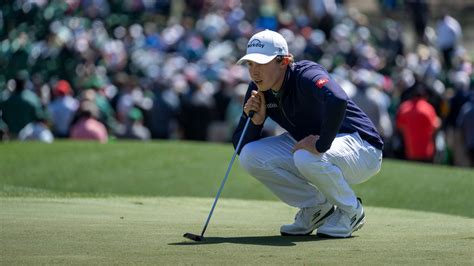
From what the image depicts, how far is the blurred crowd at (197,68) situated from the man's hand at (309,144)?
1146 centimetres

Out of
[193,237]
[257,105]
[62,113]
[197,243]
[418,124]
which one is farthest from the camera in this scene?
[62,113]

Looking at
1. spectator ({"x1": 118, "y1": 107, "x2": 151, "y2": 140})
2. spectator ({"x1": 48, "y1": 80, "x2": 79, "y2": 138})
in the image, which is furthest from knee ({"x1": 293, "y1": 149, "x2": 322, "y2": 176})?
spectator ({"x1": 48, "y1": 80, "x2": 79, "y2": 138})

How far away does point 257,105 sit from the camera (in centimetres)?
830

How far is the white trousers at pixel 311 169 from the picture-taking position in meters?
8.12

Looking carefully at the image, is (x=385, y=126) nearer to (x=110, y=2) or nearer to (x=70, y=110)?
(x=70, y=110)

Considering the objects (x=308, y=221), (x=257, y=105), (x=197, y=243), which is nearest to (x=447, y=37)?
(x=308, y=221)

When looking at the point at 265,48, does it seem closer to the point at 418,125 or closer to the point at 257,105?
the point at 257,105

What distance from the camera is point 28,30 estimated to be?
2934 cm

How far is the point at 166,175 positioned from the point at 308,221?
30.9ft

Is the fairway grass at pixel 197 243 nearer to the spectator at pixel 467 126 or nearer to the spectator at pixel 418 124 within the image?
the spectator at pixel 467 126

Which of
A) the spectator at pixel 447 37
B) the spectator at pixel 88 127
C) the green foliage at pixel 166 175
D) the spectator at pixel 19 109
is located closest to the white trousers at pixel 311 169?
the green foliage at pixel 166 175

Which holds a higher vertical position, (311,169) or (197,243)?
(311,169)

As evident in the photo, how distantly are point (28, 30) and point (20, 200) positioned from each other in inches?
749

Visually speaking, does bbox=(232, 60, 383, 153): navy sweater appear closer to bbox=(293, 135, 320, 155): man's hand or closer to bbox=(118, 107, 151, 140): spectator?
bbox=(293, 135, 320, 155): man's hand
